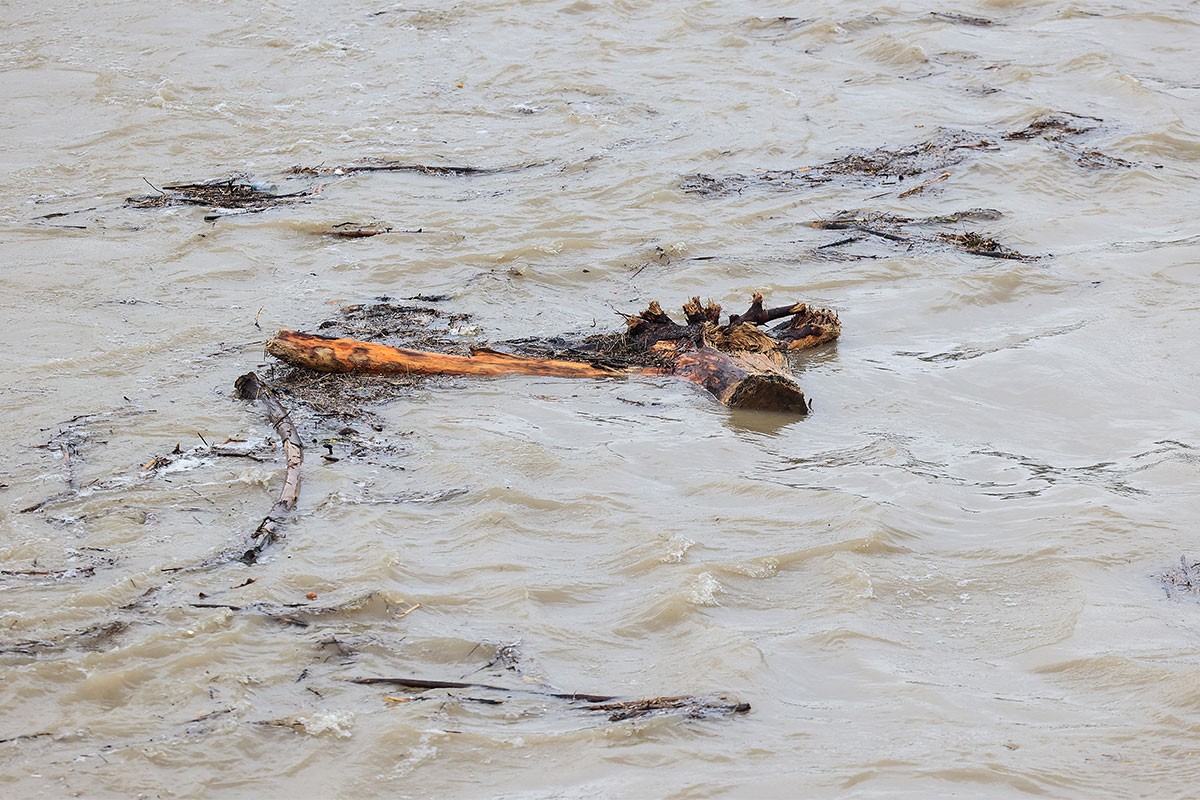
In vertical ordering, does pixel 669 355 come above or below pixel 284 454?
below

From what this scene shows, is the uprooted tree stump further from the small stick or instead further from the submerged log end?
the small stick

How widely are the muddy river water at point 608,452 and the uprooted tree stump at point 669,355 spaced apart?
148 mm

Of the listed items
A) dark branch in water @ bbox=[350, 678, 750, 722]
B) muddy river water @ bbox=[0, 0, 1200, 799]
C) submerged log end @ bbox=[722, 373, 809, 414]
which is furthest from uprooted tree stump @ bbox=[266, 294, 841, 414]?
dark branch in water @ bbox=[350, 678, 750, 722]

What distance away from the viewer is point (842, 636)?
3.75 metres

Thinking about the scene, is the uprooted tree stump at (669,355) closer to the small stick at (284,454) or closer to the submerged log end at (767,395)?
the submerged log end at (767,395)

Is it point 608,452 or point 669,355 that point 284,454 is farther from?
point 669,355

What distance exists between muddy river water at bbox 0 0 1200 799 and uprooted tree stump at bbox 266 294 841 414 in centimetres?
15

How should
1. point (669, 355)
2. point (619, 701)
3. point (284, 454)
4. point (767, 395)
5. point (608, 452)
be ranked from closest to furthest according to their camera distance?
point (619, 701)
point (284, 454)
point (608, 452)
point (767, 395)
point (669, 355)

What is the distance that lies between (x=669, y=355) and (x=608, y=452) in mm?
1067

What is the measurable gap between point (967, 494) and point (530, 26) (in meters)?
9.53

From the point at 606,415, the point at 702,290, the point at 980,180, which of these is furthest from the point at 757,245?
the point at 606,415

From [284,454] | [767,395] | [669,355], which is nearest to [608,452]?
[767,395]

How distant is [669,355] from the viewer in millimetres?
6016

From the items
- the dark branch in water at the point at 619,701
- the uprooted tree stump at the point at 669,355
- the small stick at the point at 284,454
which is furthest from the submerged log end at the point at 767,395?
the dark branch in water at the point at 619,701
